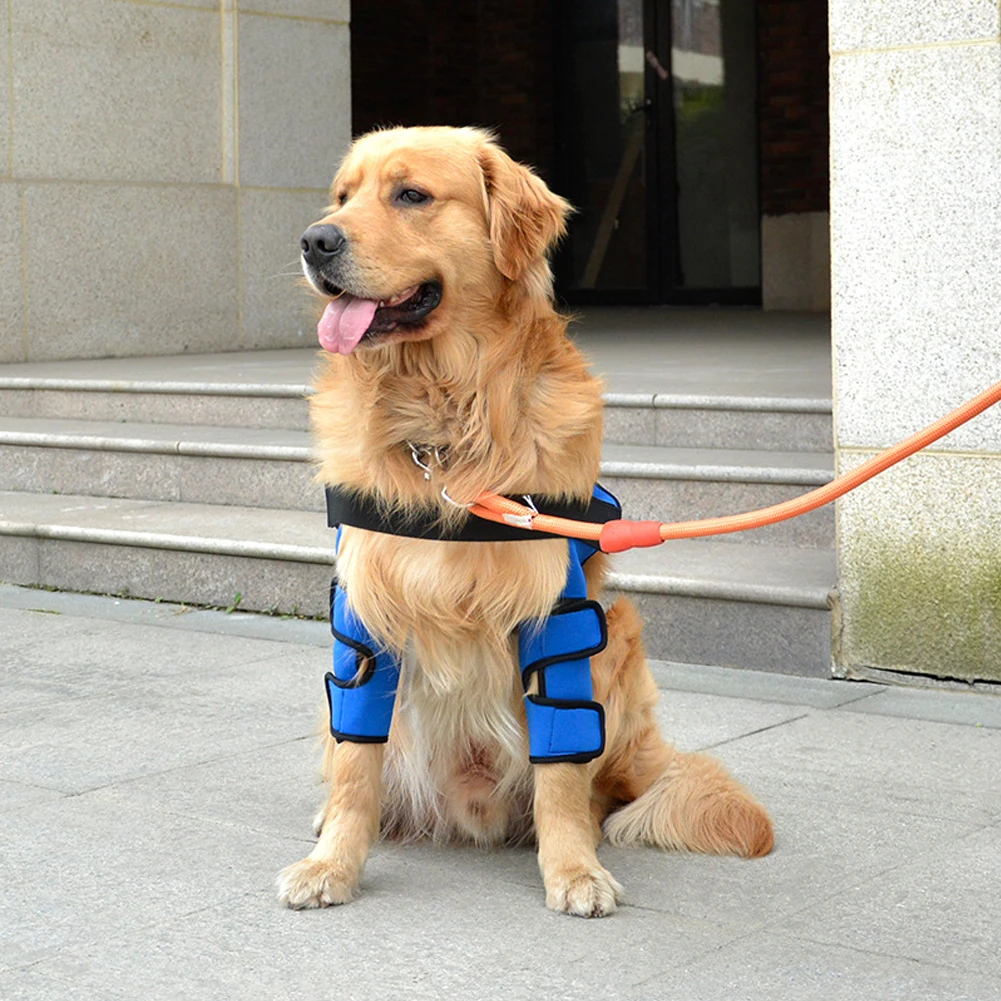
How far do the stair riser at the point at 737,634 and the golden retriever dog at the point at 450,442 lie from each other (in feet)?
5.57

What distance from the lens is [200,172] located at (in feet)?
33.6

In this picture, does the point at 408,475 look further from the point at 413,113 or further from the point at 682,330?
the point at 413,113

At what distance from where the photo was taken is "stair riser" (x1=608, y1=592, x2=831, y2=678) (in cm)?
500

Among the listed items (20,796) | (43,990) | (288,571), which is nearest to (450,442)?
(43,990)

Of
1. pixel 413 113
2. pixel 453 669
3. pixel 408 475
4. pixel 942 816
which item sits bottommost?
pixel 942 816

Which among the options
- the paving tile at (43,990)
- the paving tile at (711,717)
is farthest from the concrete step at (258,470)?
the paving tile at (43,990)

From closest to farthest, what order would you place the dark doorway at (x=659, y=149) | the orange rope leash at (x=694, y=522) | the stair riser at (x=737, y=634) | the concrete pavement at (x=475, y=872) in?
the concrete pavement at (x=475, y=872)
the orange rope leash at (x=694, y=522)
the stair riser at (x=737, y=634)
the dark doorway at (x=659, y=149)

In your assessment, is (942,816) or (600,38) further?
(600,38)

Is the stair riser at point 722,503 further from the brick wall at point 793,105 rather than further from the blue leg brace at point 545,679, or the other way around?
the brick wall at point 793,105

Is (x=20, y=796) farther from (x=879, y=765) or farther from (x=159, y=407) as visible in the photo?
(x=159, y=407)

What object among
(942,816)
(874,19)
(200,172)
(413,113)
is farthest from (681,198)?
(942,816)

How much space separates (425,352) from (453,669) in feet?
2.10

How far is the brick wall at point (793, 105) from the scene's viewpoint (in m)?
13.1

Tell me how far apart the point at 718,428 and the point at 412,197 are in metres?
3.39
